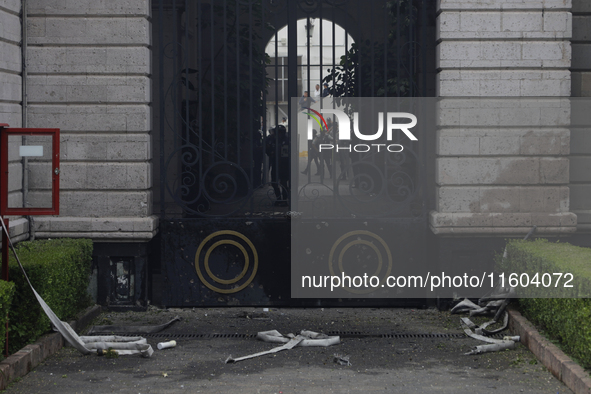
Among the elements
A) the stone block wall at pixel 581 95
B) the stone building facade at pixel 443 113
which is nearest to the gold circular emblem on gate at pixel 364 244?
the stone building facade at pixel 443 113

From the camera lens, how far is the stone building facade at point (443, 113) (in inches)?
338

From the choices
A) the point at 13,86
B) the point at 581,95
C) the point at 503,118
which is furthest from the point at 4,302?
the point at 581,95

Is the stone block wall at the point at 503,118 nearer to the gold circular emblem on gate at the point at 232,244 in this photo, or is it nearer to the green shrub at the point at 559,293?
the green shrub at the point at 559,293

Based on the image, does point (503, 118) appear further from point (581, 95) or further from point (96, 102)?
point (96, 102)

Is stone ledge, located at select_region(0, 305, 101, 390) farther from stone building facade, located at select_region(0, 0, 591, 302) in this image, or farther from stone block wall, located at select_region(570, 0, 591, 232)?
stone block wall, located at select_region(570, 0, 591, 232)

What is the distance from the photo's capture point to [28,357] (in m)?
6.30

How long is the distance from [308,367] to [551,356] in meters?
2.19

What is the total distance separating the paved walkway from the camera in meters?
5.93

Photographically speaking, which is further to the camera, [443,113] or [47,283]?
[443,113]

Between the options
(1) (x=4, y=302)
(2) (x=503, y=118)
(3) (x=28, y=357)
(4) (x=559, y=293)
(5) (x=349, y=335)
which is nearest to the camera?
(1) (x=4, y=302)

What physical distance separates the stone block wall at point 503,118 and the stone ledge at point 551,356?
1400mm

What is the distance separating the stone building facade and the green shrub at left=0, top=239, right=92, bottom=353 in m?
0.64

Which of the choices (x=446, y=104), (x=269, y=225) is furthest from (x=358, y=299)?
(x=446, y=104)

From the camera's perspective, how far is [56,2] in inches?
340
